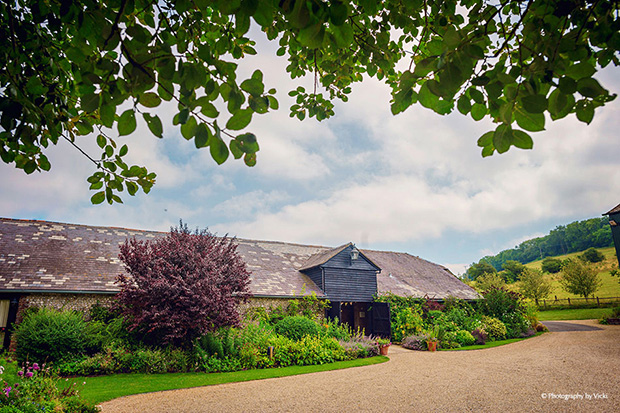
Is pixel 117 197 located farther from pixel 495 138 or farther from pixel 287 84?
pixel 495 138

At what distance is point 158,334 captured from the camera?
37.7 ft

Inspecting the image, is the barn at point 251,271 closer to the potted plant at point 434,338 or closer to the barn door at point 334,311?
the barn door at point 334,311

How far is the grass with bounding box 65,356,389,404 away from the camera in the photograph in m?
7.71

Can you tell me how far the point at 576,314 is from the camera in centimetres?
3023

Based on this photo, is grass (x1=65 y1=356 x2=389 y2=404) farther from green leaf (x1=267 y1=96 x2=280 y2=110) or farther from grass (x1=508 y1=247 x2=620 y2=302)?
Result: grass (x1=508 y1=247 x2=620 y2=302)

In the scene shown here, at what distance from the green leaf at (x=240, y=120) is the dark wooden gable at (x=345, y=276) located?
16.9m

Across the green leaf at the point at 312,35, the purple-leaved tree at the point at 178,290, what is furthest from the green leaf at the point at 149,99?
the purple-leaved tree at the point at 178,290

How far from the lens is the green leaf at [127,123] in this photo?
1298mm

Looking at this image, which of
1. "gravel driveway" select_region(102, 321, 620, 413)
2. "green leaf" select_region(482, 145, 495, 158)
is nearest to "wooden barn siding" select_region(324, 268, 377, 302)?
"gravel driveway" select_region(102, 321, 620, 413)

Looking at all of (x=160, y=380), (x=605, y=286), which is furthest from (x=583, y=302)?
(x=160, y=380)

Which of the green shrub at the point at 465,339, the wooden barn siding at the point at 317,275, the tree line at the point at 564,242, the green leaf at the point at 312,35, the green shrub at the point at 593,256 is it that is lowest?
the green shrub at the point at 465,339

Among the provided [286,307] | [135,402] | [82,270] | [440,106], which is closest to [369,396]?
[135,402]

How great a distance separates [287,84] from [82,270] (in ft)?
45.1

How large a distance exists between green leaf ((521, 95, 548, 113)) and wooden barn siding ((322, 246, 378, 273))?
17.1m
